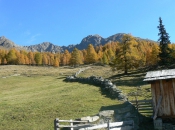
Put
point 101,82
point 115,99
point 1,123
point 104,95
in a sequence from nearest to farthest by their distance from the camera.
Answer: point 1,123 < point 115,99 < point 104,95 < point 101,82

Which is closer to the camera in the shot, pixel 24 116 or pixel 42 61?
pixel 24 116

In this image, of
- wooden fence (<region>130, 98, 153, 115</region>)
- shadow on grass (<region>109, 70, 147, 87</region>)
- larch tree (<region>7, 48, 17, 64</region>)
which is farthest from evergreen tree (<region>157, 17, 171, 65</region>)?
larch tree (<region>7, 48, 17, 64</region>)

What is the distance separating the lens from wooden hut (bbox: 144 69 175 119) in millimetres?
18625

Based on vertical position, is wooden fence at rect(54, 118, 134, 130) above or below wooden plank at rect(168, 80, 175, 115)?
below

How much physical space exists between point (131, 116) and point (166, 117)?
311cm

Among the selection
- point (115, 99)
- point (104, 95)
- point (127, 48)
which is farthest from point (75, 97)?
point (127, 48)

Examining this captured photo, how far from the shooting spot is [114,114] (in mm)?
20469

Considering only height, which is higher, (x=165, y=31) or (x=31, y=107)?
(x=165, y=31)


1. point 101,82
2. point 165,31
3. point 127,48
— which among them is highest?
point 165,31

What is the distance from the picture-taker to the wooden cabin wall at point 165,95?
18625mm

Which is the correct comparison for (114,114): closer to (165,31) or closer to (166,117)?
(166,117)

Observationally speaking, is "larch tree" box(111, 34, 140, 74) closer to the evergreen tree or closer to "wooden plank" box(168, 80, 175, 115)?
the evergreen tree

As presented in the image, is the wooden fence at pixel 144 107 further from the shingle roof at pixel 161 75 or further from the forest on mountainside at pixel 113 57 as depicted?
the forest on mountainside at pixel 113 57

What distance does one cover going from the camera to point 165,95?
62.3 feet
